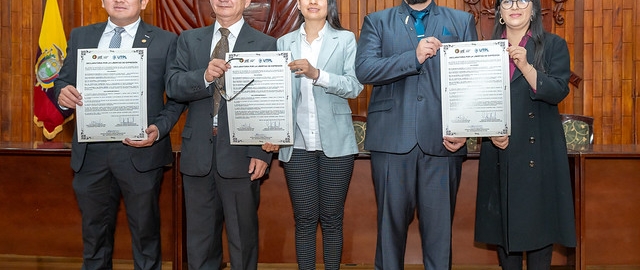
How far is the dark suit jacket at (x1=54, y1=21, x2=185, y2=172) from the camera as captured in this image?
9.58ft

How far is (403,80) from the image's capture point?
106 inches

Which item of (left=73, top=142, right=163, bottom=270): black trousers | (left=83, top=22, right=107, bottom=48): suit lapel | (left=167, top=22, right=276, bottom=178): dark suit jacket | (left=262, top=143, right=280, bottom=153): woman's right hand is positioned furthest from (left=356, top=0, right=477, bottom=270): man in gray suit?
(left=83, top=22, right=107, bottom=48): suit lapel

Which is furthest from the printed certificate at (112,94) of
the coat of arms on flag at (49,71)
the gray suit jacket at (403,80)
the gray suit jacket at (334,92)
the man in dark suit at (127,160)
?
the coat of arms on flag at (49,71)

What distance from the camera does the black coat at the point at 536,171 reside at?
2744 mm

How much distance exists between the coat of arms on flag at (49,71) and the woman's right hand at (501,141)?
3.77 m

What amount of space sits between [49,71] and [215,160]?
10.1ft

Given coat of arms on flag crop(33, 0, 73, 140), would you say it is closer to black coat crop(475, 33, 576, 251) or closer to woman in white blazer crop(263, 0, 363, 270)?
woman in white blazer crop(263, 0, 363, 270)

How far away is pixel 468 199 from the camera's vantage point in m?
3.46

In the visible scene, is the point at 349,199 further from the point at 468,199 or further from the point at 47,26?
the point at 47,26

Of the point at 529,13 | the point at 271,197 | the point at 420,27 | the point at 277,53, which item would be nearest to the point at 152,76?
the point at 277,53

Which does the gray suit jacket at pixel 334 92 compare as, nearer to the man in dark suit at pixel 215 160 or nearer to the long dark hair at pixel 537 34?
the man in dark suit at pixel 215 160

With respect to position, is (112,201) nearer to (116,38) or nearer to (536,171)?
(116,38)

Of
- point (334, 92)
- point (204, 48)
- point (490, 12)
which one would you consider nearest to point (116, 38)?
point (204, 48)

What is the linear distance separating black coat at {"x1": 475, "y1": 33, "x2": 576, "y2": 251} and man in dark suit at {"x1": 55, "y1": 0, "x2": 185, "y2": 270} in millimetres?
1546
